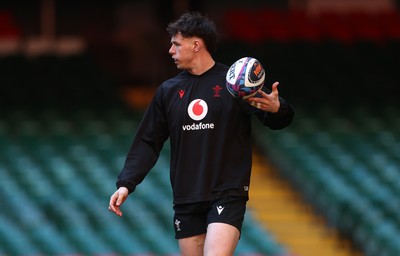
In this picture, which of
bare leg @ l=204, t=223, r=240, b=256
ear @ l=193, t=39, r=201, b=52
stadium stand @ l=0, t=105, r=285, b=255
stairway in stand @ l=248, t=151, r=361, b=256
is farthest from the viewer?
stairway in stand @ l=248, t=151, r=361, b=256

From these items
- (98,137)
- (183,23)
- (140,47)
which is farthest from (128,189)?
(140,47)

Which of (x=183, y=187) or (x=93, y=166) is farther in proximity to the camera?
(x=93, y=166)

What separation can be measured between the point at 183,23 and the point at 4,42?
11.2 meters

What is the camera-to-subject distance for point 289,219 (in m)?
14.2

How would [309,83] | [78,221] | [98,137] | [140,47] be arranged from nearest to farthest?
[78,221] < [98,137] < [309,83] < [140,47]

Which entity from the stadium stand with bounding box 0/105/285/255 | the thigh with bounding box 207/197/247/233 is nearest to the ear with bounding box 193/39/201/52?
the thigh with bounding box 207/197/247/233

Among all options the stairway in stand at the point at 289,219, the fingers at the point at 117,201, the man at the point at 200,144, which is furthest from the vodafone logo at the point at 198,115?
the stairway in stand at the point at 289,219

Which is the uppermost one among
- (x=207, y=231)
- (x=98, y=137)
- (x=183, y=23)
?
(x=183, y=23)

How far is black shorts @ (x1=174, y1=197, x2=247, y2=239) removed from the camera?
638 centimetres

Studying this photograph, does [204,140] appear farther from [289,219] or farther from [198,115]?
[289,219]

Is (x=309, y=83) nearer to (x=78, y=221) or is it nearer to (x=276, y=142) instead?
(x=276, y=142)

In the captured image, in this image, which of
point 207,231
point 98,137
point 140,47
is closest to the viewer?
point 207,231

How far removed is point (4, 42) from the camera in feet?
57.0

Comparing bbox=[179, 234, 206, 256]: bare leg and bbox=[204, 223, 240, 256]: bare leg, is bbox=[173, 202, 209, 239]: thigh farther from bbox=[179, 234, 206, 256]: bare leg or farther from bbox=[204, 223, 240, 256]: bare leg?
bbox=[204, 223, 240, 256]: bare leg
